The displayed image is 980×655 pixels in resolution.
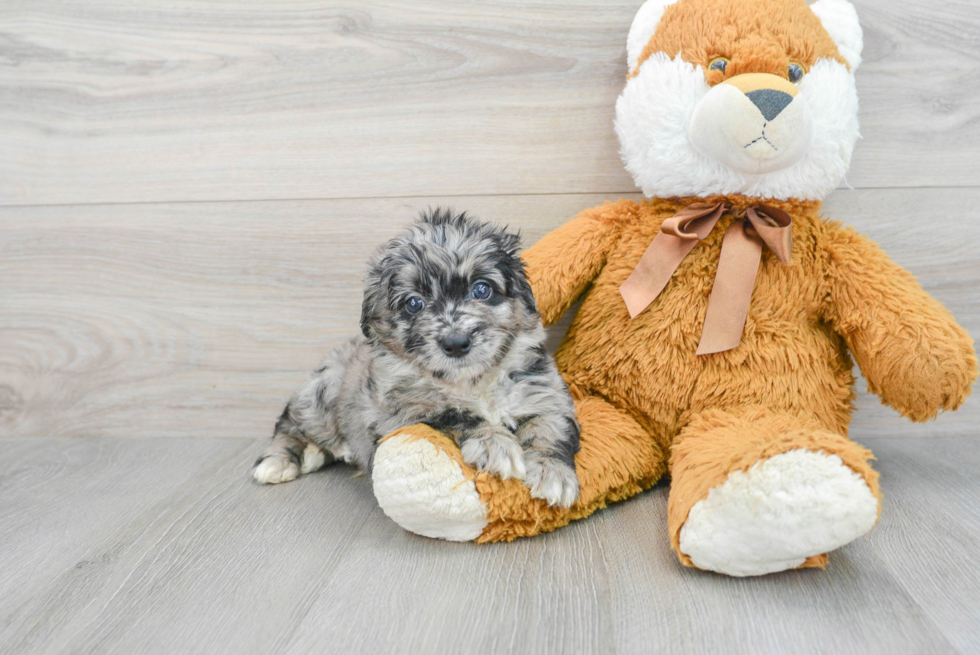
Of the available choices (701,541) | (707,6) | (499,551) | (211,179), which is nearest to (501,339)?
(499,551)

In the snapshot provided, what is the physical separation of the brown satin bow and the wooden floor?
40 cm

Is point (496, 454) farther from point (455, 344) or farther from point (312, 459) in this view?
point (312, 459)

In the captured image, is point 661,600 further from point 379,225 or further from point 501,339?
point 379,225

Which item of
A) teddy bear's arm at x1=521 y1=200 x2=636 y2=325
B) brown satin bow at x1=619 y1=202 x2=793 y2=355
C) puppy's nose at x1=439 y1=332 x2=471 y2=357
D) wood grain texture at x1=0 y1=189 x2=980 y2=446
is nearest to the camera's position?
puppy's nose at x1=439 y1=332 x2=471 y2=357

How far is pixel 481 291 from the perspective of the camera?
4.60 ft

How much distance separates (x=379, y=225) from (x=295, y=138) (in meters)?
0.36

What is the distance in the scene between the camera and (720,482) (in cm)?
117

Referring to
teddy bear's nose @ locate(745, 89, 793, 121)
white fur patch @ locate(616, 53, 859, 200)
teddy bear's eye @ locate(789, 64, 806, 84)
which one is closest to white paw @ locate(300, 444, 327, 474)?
white fur patch @ locate(616, 53, 859, 200)

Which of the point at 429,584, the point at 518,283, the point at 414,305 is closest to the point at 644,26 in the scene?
the point at 518,283

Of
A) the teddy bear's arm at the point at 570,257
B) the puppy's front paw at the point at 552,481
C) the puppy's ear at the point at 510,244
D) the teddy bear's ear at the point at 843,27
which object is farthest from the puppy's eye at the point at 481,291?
the teddy bear's ear at the point at 843,27

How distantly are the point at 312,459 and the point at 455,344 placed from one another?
80 cm

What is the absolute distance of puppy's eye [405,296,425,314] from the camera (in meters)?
1.39

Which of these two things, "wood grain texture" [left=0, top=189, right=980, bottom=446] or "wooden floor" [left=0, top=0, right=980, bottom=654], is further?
"wood grain texture" [left=0, top=189, right=980, bottom=446]

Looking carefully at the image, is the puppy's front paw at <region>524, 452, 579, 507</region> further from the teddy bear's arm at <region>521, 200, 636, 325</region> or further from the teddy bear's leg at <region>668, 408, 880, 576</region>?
the teddy bear's arm at <region>521, 200, 636, 325</region>
